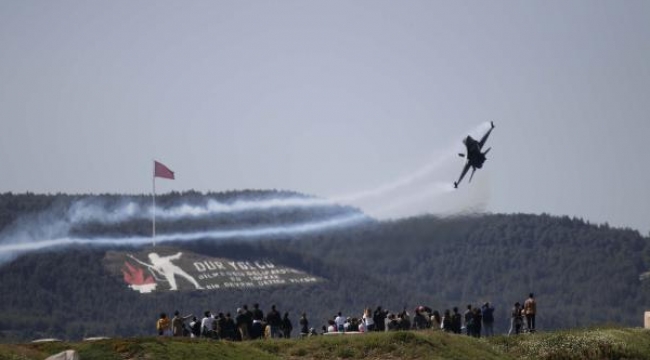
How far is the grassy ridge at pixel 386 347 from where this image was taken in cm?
6831

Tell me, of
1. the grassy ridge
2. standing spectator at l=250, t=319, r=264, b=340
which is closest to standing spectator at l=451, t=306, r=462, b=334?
the grassy ridge

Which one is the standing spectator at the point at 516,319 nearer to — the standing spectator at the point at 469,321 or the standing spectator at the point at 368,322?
the standing spectator at the point at 469,321

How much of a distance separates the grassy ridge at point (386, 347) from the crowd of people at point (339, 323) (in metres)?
2.58

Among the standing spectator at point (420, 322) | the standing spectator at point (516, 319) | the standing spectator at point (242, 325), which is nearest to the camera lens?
the standing spectator at point (242, 325)

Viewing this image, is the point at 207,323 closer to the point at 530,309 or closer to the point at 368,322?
the point at 368,322

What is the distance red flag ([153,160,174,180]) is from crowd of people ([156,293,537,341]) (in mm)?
68607

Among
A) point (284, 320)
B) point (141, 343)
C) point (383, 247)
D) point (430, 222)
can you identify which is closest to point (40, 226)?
point (383, 247)

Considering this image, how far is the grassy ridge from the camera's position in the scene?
68.3 metres

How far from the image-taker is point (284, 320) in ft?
273

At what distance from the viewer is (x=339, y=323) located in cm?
8556

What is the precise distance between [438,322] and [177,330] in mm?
16522

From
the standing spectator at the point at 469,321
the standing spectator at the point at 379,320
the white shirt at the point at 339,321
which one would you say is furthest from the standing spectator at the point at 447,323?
the white shirt at the point at 339,321

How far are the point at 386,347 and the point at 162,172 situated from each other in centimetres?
8199

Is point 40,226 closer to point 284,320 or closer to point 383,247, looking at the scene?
point 383,247
